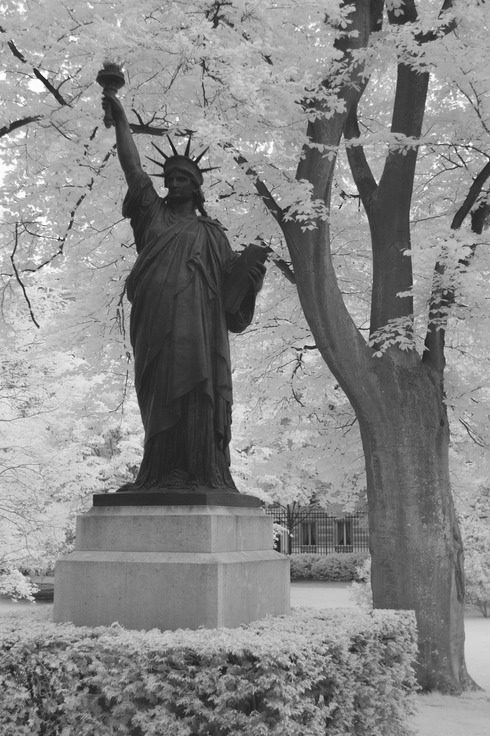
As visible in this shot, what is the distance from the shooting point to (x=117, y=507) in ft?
16.7

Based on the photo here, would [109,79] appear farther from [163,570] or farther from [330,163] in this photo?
[330,163]

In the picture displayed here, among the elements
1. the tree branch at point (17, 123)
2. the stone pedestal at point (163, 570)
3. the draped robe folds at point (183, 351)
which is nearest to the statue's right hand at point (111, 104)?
the draped robe folds at point (183, 351)

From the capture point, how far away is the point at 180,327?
5.30 m

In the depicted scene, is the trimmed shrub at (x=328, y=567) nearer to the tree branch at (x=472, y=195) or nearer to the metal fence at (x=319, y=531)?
the metal fence at (x=319, y=531)

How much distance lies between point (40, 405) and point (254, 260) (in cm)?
1363

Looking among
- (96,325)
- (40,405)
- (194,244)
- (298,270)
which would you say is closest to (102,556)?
(194,244)

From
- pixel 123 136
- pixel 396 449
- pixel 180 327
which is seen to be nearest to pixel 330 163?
pixel 396 449

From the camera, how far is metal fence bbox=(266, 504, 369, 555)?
34812 millimetres

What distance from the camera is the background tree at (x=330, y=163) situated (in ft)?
25.4

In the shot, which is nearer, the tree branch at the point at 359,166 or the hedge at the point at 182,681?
the hedge at the point at 182,681

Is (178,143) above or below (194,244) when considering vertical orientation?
above

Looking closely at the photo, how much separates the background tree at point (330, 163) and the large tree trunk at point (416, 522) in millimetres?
20

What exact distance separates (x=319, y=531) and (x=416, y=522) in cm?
3089

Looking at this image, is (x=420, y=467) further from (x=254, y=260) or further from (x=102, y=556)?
(x=102, y=556)
